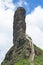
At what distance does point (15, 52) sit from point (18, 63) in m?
11.2

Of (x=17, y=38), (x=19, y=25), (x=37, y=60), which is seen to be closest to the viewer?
(x=37, y=60)

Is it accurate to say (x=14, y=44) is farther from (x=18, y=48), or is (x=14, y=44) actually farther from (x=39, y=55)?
(x=39, y=55)

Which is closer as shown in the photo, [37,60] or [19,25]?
[37,60]

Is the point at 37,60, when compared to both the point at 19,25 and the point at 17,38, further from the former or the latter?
the point at 19,25

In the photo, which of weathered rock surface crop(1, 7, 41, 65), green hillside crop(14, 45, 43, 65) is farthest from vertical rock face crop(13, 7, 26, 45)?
green hillside crop(14, 45, 43, 65)

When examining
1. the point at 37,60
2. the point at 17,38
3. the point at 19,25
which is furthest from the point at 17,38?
the point at 37,60

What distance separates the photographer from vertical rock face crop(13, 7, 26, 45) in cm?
14625

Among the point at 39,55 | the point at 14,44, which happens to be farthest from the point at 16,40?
the point at 39,55

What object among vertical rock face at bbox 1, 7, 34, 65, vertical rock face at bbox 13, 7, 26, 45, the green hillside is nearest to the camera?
the green hillside

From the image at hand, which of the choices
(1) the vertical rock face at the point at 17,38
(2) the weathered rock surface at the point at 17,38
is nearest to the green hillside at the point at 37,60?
(1) the vertical rock face at the point at 17,38

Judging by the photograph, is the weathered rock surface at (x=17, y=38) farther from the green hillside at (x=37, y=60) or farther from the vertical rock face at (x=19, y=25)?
the green hillside at (x=37, y=60)

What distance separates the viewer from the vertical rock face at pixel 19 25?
146 m

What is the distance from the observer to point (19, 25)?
148625 mm

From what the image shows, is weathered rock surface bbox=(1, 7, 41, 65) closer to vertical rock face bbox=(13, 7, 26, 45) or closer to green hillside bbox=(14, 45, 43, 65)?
vertical rock face bbox=(13, 7, 26, 45)
